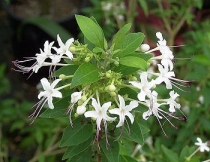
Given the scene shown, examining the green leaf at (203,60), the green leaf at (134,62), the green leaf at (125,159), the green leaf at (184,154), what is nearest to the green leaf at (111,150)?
the green leaf at (125,159)

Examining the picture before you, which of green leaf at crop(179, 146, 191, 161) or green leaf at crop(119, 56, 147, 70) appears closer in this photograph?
green leaf at crop(119, 56, 147, 70)

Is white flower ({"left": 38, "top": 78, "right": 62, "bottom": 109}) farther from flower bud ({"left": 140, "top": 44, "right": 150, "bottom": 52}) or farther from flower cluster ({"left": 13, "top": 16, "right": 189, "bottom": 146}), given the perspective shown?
flower bud ({"left": 140, "top": 44, "right": 150, "bottom": 52})

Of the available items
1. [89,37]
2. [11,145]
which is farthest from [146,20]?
[89,37]

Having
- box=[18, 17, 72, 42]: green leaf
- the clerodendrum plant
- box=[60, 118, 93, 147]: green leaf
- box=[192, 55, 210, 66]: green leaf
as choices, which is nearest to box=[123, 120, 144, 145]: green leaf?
the clerodendrum plant

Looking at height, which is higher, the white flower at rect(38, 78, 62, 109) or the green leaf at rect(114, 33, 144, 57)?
the green leaf at rect(114, 33, 144, 57)

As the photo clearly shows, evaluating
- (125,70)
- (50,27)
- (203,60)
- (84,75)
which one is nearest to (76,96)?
(84,75)

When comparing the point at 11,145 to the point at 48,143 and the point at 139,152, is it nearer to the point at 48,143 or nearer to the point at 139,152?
the point at 48,143
